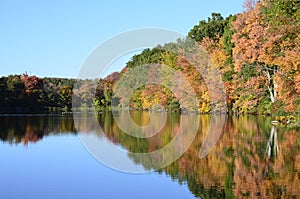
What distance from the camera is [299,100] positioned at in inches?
842

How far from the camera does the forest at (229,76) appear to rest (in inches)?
802

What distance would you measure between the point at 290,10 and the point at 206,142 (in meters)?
6.58

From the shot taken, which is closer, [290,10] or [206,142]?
[290,10]

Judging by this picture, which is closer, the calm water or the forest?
the calm water

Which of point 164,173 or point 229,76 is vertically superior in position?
point 229,76

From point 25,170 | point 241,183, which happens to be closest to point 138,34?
point 25,170

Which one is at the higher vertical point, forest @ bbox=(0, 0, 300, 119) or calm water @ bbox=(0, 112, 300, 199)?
forest @ bbox=(0, 0, 300, 119)

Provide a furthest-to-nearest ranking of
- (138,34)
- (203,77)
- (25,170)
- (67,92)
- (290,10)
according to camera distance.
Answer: (67,92) → (203,77) → (138,34) → (290,10) → (25,170)

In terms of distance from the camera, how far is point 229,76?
3869 cm

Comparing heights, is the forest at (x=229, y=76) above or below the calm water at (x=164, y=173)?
above

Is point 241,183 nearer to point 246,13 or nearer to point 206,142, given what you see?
point 206,142

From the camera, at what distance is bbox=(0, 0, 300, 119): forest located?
2038 centimetres

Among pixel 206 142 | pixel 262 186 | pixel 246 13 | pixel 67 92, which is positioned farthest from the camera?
pixel 67 92

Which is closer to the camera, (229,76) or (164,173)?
(164,173)
